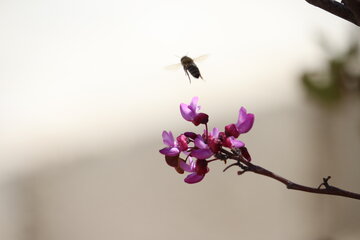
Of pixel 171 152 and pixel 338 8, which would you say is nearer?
pixel 338 8

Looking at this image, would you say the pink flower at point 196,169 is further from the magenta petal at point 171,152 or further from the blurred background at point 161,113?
the blurred background at point 161,113

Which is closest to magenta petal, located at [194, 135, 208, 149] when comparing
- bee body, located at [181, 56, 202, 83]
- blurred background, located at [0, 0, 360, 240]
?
bee body, located at [181, 56, 202, 83]

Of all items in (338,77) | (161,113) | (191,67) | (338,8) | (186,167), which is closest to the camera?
(338,8)

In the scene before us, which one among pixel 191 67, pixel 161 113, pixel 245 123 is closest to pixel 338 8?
pixel 245 123

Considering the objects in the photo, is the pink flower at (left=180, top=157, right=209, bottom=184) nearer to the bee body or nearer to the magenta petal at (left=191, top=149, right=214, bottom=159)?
the magenta petal at (left=191, top=149, right=214, bottom=159)

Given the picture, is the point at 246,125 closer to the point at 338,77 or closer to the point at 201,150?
the point at 201,150

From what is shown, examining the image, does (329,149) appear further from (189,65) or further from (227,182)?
(189,65)
